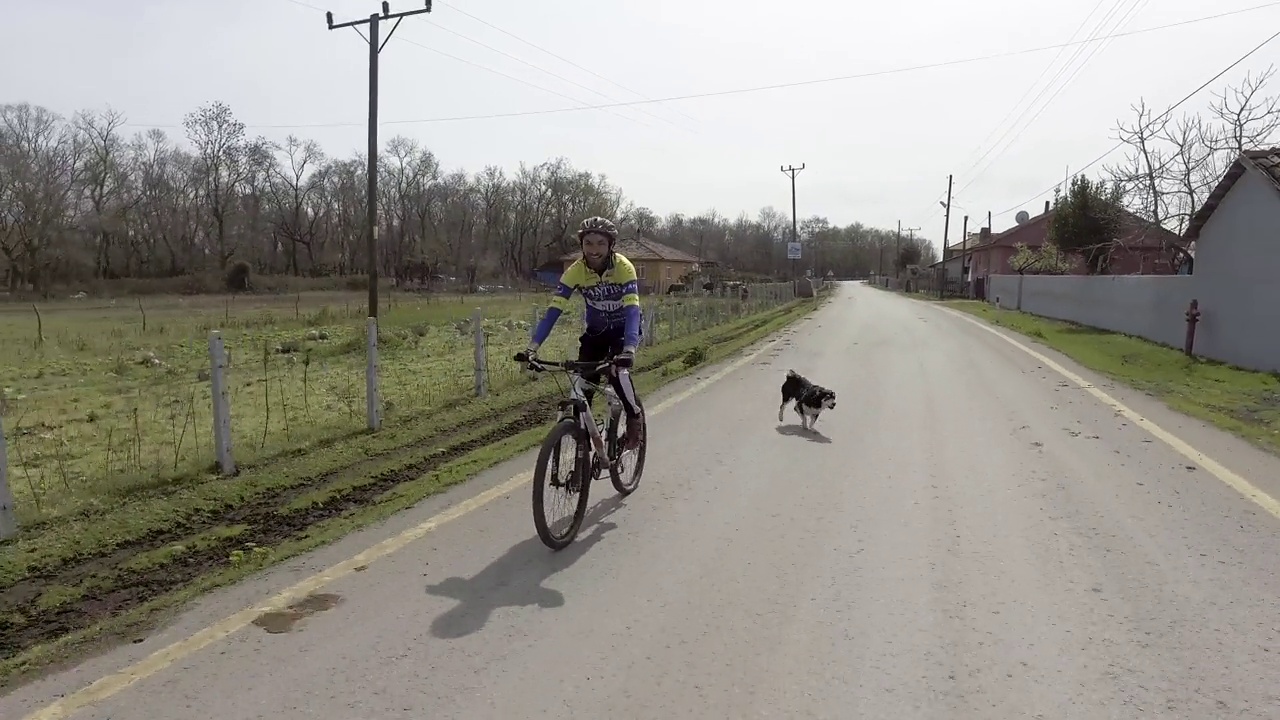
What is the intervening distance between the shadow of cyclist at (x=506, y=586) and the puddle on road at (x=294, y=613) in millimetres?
494

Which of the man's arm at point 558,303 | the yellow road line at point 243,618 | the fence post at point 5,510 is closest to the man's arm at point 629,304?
the man's arm at point 558,303

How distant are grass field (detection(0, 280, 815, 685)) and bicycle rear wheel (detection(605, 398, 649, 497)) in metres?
1.39

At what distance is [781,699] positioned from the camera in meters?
3.23

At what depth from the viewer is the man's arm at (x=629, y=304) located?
18.0 ft

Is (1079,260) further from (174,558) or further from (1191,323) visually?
(174,558)

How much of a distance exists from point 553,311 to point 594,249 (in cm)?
56

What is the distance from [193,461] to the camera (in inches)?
282

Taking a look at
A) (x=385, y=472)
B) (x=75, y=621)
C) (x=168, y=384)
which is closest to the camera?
(x=75, y=621)

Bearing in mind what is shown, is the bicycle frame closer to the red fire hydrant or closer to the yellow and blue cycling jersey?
the yellow and blue cycling jersey

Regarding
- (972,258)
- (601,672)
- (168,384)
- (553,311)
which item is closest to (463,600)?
(601,672)

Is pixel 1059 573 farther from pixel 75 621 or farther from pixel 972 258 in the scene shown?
pixel 972 258

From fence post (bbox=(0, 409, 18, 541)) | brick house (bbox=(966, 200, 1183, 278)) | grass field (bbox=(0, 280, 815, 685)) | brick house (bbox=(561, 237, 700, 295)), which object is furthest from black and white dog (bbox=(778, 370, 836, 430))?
brick house (bbox=(561, 237, 700, 295))

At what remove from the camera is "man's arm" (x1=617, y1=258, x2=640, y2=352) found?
5.49 metres

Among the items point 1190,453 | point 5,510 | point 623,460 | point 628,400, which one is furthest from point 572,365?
point 1190,453
